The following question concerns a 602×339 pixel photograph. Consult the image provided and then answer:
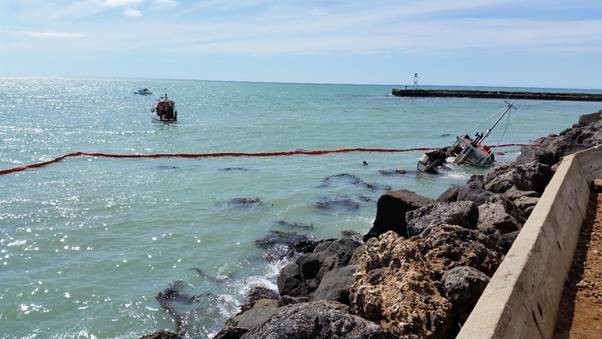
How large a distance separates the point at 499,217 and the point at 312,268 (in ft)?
9.71

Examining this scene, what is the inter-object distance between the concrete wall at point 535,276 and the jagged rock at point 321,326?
0.82 metres

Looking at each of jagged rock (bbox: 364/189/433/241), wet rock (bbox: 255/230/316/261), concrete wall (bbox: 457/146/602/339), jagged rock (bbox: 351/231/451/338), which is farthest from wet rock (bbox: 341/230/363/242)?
jagged rock (bbox: 351/231/451/338)

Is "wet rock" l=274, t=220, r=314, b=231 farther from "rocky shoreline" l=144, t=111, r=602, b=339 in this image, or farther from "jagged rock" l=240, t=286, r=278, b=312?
"jagged rock" l=240, t=286, r=278, b=312

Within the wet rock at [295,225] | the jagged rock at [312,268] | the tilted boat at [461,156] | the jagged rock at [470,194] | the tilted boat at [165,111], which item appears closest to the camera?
the jagged rock at [312,268]

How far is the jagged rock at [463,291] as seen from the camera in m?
5.14

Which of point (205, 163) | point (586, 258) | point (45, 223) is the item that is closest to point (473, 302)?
point (586, 258)

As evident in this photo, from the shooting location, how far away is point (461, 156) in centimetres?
2350

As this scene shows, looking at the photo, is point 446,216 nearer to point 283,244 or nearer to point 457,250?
point 457,250

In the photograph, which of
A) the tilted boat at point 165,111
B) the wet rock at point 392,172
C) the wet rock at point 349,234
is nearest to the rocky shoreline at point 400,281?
the wet rock at point 349,234

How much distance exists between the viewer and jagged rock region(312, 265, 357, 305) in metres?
6.31

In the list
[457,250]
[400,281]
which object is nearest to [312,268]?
[457,250]

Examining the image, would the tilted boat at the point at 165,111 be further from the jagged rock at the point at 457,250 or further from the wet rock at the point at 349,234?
the jagged rock at the point at 457,250

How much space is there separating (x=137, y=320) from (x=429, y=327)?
5.55 m

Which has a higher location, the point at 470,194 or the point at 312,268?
the point at 470,194
